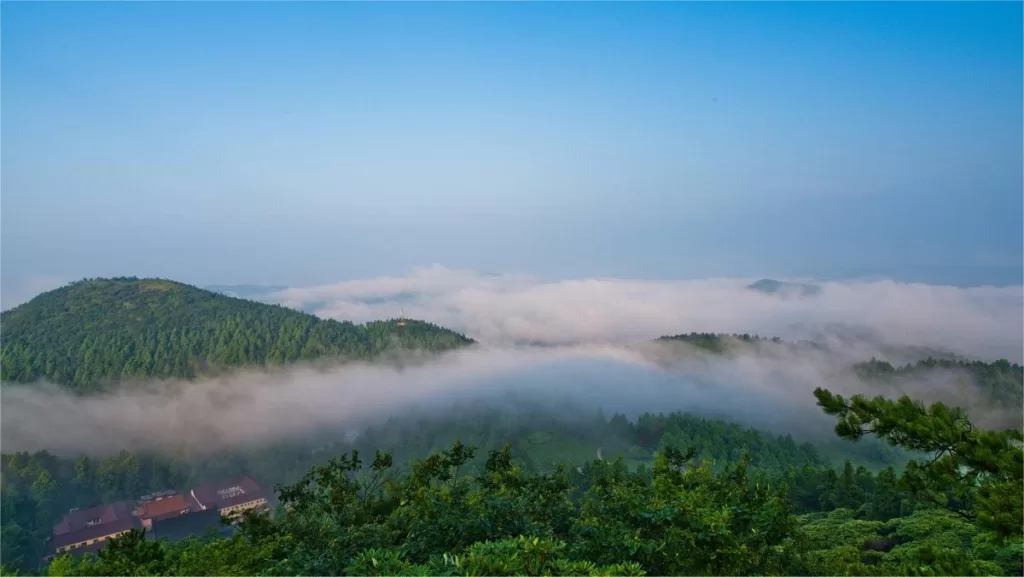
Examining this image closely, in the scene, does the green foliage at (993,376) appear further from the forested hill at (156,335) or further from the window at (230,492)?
the window at (230,492)

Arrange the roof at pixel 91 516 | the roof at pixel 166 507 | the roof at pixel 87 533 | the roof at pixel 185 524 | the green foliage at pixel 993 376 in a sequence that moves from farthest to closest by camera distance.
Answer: the green foliage at pixel 993 376, the roof at pixel 166 507, the roof at pixel 91 516, the roof at pixel 185 524, the roof at pixel 87 533

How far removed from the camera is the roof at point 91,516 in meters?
48.4

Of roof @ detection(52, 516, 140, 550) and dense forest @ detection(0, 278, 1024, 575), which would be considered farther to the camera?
roof @ detection(52, 516, 140, 550)

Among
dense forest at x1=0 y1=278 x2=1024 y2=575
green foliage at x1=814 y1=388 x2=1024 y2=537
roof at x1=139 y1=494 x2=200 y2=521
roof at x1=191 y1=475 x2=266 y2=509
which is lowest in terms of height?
roof at x1=191 y1=475 x2=266 y2=509

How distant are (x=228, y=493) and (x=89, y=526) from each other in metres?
15.2

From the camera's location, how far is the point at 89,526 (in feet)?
158

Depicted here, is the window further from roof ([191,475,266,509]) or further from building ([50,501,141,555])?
building ([50,501,141,555])

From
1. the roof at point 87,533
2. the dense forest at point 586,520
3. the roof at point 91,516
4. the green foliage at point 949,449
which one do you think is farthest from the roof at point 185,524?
the green foliage at point 949,449

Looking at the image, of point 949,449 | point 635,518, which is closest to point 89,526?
point 635,518

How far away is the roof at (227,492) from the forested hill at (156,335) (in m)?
25.1

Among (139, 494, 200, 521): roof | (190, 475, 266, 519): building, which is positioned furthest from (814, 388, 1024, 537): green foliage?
(139, 494, 200, 521): roof

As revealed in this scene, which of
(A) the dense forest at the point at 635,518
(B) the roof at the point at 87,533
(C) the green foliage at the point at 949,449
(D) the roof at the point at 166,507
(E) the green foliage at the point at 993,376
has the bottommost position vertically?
(D) the roof at the point at 166,507

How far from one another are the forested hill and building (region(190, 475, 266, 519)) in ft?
82.2

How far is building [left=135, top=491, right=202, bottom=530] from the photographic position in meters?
51.8
